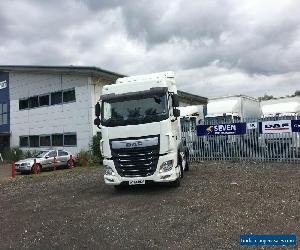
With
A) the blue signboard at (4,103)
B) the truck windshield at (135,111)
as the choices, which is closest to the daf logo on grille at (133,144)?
the truck windshield at (135,111)

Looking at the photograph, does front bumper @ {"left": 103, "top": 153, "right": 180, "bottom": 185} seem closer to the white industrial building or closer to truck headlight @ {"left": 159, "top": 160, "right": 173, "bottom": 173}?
truck headlight @ {"left": 159, "top": 160, "right": 173, "bottom": 173}

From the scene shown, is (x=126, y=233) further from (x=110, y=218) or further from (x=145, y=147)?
(x=145, y=147)

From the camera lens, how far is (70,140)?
26.8 metres

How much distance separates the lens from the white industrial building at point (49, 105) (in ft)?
83.6

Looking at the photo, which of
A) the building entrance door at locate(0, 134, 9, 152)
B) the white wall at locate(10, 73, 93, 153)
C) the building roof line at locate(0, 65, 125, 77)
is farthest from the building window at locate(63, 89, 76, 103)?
the building entrance door at locate(0, 134, 9, 152)

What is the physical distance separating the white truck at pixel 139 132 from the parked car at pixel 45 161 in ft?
39.0

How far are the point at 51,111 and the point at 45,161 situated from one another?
24.2ft

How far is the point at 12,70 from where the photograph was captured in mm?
31828

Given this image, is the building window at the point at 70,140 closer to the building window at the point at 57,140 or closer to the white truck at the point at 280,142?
the building window at the point at 57,140

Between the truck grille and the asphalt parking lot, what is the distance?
0.74 m

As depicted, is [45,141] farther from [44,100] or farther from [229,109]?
[229,109]

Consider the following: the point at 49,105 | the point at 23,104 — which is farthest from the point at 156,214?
the point at 23,104

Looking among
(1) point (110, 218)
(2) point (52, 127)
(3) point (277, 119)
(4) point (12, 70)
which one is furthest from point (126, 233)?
(4) point (12, 70)

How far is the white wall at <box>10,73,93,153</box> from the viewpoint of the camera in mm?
25625
